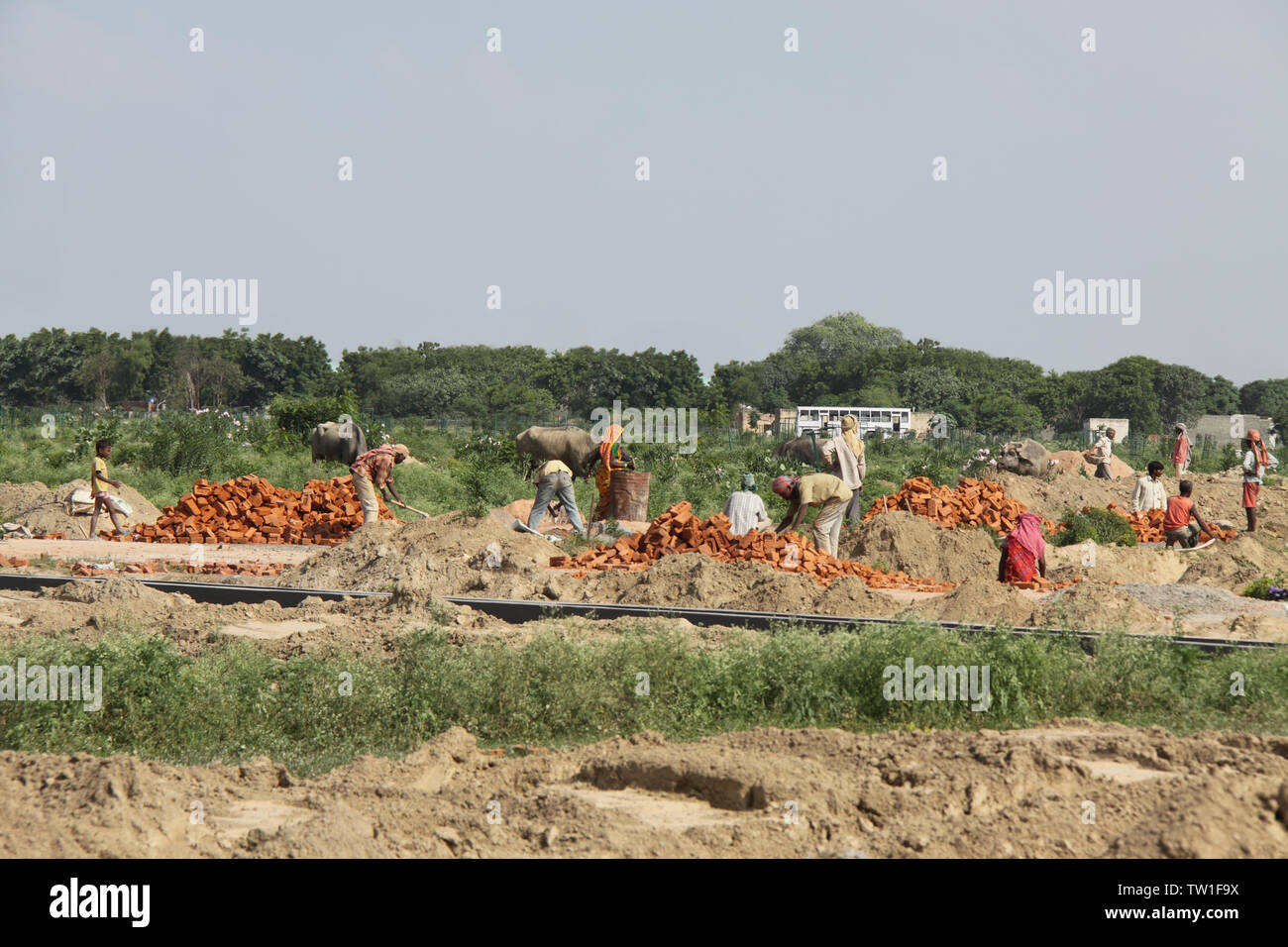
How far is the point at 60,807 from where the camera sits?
4926 mm

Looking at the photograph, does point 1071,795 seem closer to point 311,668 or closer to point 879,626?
point 879,626

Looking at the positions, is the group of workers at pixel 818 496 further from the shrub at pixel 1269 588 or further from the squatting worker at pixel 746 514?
the shrub at pixel 1269 588

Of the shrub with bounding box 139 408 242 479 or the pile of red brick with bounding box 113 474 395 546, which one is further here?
the shrub with bounding box 139 408 242 479

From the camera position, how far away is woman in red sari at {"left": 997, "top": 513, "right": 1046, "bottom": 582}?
11055mm

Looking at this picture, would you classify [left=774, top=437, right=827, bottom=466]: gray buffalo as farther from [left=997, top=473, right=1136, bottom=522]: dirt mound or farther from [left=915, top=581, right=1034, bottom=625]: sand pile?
[left=915, top=581, right=1034, bottom=625]: sand pile

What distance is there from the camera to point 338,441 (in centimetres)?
1994

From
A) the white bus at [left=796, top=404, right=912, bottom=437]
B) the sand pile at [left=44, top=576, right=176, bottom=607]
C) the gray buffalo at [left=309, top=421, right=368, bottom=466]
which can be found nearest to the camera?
the sand pile at [left=44, top=576, right=176, bottom=607]

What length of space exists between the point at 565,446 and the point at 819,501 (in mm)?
9009

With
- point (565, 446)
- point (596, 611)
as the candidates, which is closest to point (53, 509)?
point (565, 446)

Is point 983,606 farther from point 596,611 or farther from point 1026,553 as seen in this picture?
point 596,611

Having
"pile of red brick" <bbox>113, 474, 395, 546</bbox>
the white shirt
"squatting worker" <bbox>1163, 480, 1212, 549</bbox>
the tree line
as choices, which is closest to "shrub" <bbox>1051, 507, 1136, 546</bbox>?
the white shirt

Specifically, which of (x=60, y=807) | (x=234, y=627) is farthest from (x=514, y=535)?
(x=60, y=807)

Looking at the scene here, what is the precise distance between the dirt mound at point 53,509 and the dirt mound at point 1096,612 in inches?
518

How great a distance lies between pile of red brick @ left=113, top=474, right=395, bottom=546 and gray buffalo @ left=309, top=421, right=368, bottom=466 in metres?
1.09
